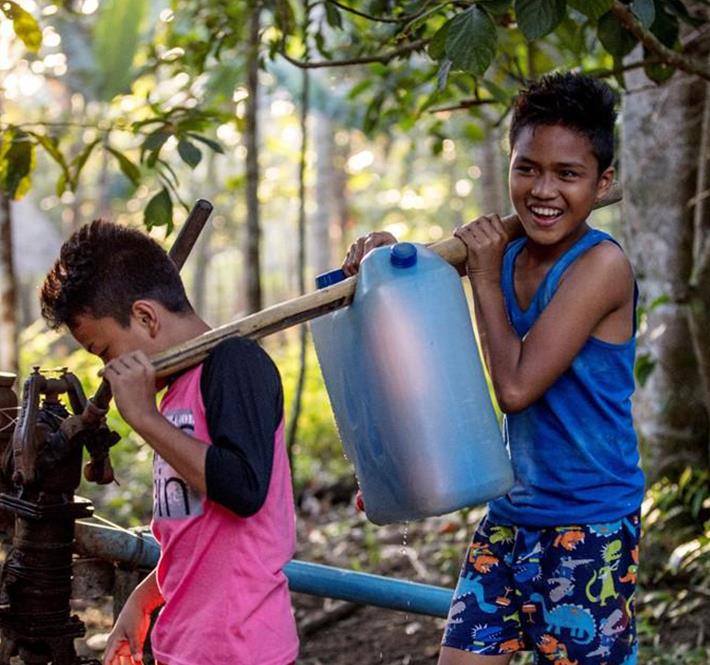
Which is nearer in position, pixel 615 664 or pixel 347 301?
pixel 347 301

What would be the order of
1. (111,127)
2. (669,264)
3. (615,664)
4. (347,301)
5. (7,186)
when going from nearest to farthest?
A: 1. (347,301)
2. (615,664)
3. (7,186)
4. (111,127)
5. (669,264)

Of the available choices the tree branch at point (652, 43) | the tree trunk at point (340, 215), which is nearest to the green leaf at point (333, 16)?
the tree branch at point (652, 43)

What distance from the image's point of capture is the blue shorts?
7.15 ft

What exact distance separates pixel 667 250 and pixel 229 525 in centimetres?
297

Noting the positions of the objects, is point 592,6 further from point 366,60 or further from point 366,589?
point 366,589

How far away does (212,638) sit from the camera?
189 cm

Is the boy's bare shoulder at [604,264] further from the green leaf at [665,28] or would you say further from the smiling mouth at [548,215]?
the green leaf at [665,28]

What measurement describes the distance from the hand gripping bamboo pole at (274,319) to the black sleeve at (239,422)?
0.02m

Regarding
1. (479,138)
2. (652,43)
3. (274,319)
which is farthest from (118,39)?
(274,319)

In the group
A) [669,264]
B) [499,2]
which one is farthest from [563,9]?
[669,264]

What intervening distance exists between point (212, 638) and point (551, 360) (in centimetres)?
76

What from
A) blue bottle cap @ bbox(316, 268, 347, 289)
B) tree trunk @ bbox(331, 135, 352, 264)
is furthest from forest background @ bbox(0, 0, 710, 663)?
tree trunk @ bbox(331, 135, 352, 264)

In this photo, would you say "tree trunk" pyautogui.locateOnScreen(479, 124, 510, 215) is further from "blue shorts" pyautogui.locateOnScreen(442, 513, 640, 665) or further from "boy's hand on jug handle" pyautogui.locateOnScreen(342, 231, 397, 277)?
"blue shorts" pyautogui.locateOnScreen(442, 513, 640, 665)

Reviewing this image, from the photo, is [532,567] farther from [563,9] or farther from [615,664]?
[563,9]
